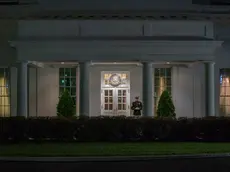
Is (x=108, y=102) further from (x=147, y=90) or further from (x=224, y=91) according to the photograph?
(x=224, y=91)

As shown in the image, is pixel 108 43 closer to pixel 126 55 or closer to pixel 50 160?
pixel 126 55

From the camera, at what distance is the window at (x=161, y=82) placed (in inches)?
960

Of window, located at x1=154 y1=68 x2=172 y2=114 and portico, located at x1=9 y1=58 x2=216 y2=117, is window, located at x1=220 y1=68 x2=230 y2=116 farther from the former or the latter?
window, located at x1=154 y1=68 x2=172 y2=114

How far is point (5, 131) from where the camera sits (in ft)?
58.7

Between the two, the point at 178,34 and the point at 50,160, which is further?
the point at 178,34

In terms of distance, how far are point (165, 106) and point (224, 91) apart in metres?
3.27

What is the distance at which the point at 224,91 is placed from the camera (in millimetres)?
23766

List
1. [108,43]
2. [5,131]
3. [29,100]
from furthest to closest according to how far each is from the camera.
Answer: [29,100]
[108,43]
[5,131]

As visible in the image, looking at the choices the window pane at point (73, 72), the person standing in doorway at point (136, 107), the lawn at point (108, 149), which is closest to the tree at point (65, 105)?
the window pane at point (73, 72)

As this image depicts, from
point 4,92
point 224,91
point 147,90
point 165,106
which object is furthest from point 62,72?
point 224,91

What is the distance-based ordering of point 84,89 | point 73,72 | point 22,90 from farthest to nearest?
point 73,72 → point 84,89 → point 22,90

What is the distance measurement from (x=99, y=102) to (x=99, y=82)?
96 centimetres

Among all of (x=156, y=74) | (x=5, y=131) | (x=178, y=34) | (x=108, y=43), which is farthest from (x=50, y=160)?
(x=156, y=74)

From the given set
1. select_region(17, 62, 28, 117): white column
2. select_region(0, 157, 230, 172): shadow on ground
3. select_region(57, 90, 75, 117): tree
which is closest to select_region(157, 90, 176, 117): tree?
select_region(57, 90, 75, 117): tree
